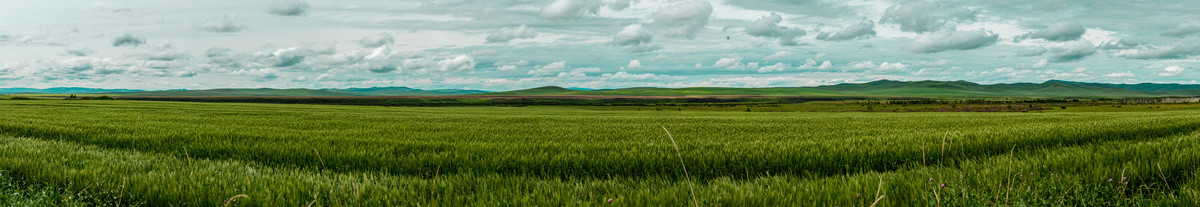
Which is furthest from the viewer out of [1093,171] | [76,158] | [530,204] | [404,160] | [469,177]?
[404,160]

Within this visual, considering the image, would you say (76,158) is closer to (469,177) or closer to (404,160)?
(404,160)

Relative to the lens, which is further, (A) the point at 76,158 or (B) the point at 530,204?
(A) the point at 76,158

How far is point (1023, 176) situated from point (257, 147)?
33.6 feet

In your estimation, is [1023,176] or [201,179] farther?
[201,179]

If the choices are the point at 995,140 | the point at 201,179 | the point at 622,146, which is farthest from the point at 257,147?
the point at 995,140

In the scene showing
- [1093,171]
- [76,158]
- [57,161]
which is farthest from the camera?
[76,158]

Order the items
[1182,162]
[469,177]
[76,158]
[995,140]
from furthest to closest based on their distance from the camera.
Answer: [995,140] → [76,158] → [469,177] → [1182,162]

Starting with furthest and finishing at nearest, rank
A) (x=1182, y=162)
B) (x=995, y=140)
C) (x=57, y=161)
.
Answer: (x=995, y=140) < (x=57, y=161) < (x=1182, y=162)

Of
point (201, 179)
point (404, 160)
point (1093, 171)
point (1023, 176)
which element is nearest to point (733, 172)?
point (1023, 176)

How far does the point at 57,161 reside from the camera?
6.00 meters

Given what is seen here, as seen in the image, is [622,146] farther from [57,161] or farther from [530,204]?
[57,161]

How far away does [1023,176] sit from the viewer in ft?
14.4

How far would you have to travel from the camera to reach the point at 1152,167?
447 centimetres

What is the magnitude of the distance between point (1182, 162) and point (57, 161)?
37.1 ft
